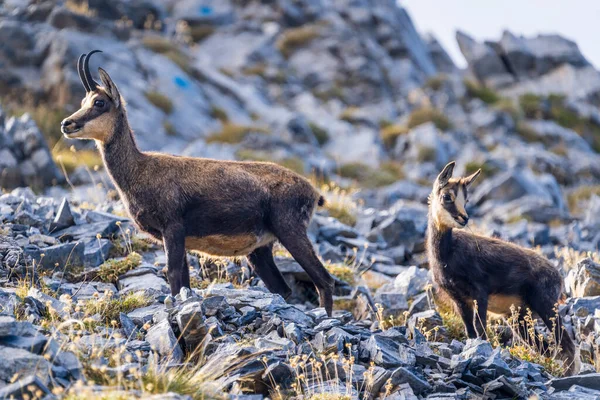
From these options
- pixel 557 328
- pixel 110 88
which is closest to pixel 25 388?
pixel 110 88

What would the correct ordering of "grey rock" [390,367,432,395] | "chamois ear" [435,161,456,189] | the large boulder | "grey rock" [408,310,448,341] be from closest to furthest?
"grey rock" [390,367,432,395], "grey rock" [408,310,448,341], "chamois ear" [435,161,456,189], the large boulder

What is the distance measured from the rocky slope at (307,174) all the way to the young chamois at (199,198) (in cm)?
61

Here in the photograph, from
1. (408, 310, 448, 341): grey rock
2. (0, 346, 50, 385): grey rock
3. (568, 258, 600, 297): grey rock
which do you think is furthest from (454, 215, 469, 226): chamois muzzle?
(0, 346, 50, 385): grey rock

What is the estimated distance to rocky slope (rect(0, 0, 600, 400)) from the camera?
6453 millimetres

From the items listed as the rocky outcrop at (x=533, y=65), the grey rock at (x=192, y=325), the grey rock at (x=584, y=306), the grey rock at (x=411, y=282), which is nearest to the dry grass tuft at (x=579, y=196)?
the rocky outcrop at (x=533, y=65)

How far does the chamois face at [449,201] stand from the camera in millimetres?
9625

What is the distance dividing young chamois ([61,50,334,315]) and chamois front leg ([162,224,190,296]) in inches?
0.4

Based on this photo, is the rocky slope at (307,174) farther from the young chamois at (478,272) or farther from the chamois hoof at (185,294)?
the young chamois at (478,272)

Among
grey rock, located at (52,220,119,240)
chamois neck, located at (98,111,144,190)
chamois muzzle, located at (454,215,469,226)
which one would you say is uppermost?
chamois neck, located at (98,111,144,190)

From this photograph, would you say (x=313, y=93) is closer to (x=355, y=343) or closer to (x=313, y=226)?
(x=313, y=226)

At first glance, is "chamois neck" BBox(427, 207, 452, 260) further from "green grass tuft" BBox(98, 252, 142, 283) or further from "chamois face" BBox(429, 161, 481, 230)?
"green grass tuft" BBox(98, 252, 142, 283)

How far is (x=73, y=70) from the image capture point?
74.3 feet

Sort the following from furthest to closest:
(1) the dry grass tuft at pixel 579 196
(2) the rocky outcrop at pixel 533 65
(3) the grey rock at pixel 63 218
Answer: (2) the rocky outcrop at pixel 533 65 < (1) the dry grass tuft at pixel 579 196 < (3) the grey rock at pixel 63 218

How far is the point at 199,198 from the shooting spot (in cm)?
888
